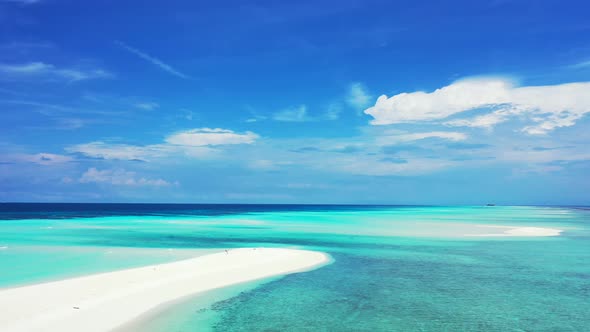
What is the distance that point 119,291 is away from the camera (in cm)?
1370

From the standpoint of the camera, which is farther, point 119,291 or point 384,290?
point 384,290

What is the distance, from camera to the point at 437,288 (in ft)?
51.5

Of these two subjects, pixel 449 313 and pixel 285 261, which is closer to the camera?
pixel 449 313

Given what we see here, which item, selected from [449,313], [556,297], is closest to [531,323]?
[449,313]

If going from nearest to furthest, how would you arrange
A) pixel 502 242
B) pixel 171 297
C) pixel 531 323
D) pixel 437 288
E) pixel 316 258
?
pixel 531 323
pixel 171 297
pixel 437 288
pixel 316 258
pixel 502 242

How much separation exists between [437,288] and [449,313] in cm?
330

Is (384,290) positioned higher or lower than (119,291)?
lower

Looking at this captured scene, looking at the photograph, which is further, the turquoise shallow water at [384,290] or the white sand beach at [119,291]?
the turquoise shallow water at [384,290]

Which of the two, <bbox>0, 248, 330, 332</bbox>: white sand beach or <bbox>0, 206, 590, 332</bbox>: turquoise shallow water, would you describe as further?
<bbox>0, 206, 590, 332</bbox>: turquoise shallow water

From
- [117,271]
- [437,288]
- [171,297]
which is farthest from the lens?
[117,271]

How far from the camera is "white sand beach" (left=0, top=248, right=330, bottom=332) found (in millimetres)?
10643

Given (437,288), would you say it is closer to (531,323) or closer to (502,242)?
(531,323)

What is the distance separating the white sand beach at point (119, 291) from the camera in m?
10.6

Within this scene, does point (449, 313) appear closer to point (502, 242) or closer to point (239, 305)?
point (239, 305)
